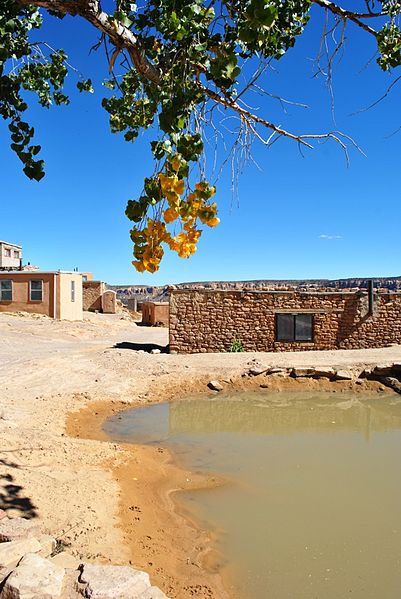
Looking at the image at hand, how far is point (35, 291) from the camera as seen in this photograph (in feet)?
86.2

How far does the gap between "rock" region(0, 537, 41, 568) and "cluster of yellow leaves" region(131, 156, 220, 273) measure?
286 centimetres

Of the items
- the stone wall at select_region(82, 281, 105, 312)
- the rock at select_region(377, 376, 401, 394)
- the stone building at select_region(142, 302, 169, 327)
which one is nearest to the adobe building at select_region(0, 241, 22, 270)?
the stone wall at select_region(82, 281, 105, 312)

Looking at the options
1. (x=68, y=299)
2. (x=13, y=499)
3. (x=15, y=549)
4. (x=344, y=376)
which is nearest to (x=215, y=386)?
(x=344, y=376)

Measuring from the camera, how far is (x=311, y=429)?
412 inches

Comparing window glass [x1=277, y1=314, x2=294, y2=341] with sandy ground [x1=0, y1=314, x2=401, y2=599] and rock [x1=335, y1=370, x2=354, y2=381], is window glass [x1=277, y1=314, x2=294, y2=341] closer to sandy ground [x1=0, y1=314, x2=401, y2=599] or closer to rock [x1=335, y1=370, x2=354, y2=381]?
sandy ground [x1=0, y1=314, x2=401, y2=599]

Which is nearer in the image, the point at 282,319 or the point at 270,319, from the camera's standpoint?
the point at 270,319

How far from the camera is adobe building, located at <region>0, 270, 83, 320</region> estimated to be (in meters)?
26.1

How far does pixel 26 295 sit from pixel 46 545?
23627 mm

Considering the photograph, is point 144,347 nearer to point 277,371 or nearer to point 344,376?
point 277,371

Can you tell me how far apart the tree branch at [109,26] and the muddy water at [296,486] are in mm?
4632

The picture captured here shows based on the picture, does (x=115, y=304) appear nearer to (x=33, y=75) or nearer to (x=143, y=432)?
(x=143, y=432)

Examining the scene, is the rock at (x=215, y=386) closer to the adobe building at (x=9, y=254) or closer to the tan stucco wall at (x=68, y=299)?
the tan stucco wall at (x=68, y=299)

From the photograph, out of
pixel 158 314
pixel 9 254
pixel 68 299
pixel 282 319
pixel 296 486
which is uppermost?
pixel 9 254

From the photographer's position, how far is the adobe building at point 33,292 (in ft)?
85.7
